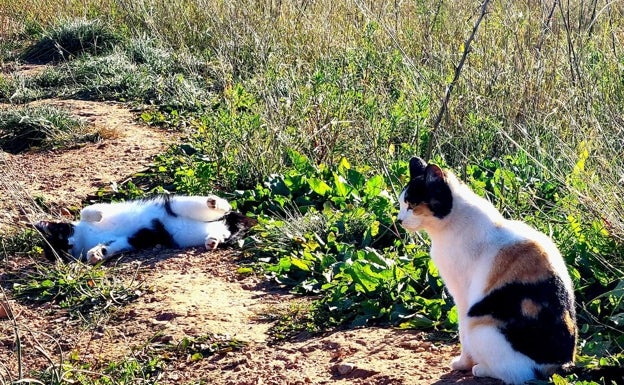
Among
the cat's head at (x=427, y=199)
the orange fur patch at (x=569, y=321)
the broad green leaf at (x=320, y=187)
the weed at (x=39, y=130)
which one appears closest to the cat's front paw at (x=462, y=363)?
the orange fur patch at (x=569, y=321)

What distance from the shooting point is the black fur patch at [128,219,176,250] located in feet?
19.6

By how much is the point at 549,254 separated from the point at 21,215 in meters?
4.19

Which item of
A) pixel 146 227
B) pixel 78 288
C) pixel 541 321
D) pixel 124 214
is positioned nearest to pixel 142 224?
pixel 146 227

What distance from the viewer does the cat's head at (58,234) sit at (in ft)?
19.2

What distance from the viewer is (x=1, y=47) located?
35.9 ft

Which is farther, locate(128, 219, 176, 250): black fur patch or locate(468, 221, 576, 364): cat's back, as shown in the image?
locate(128, 219, 176, 250): black fur patch

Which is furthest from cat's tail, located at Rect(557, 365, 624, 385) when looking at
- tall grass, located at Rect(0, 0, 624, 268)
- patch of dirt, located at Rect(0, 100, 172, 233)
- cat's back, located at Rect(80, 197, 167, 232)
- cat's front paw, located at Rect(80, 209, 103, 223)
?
patch of dirt, located at Rect(0, 100, 172, 233)

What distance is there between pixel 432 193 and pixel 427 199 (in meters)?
0.03

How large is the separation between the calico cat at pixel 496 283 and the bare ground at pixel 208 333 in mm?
191

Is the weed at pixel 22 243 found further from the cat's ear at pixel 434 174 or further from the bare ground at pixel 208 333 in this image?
the cat's ear at pixel 434 174

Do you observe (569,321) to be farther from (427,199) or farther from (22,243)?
(22,243)

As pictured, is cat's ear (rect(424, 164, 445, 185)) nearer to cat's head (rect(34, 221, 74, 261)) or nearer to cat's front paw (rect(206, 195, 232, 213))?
cat's front paw (rect(206, 195, 232, 213))

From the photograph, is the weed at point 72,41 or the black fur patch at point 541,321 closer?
the black fur patch at point 541,321

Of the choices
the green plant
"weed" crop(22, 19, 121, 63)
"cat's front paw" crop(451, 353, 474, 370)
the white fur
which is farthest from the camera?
"weed" crop(22, 19, 121, 63)
